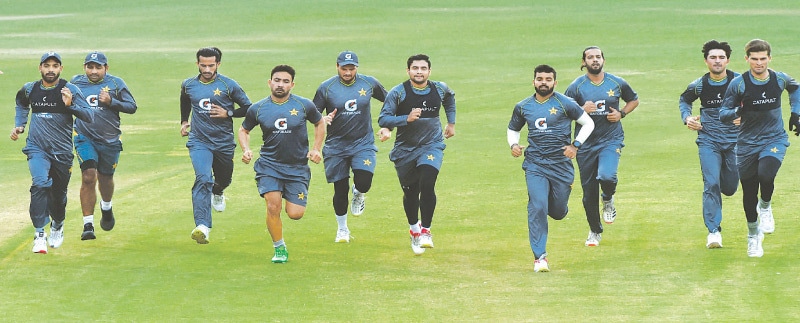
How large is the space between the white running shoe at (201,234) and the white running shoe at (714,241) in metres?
5.52

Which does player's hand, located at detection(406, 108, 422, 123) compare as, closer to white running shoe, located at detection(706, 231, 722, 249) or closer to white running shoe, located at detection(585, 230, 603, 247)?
white running shoe, located at detection(585, 230, 603, 247)

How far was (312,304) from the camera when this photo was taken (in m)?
13.4

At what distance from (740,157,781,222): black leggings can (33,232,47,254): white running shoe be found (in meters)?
7.62

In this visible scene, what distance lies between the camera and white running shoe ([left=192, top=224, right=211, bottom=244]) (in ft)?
52.2

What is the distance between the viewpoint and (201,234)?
15953mm

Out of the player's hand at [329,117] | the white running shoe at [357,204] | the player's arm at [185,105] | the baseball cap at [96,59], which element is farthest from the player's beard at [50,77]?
the white running shoe at [357,204]

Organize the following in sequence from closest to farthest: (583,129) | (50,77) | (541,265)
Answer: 1. (541,265)
2. (583,129)
3. (50,77)

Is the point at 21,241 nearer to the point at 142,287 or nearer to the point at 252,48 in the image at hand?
the point at 142,287

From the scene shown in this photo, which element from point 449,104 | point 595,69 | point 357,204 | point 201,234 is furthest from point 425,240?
point 595,69

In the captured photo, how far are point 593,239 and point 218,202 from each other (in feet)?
16.7

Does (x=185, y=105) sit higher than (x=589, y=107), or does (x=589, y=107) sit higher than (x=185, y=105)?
(x=589, y=107)

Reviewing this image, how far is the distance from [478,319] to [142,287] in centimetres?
358

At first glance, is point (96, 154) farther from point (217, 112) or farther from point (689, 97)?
point (689, 97)

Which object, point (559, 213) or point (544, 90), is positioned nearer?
point (544, 90)
